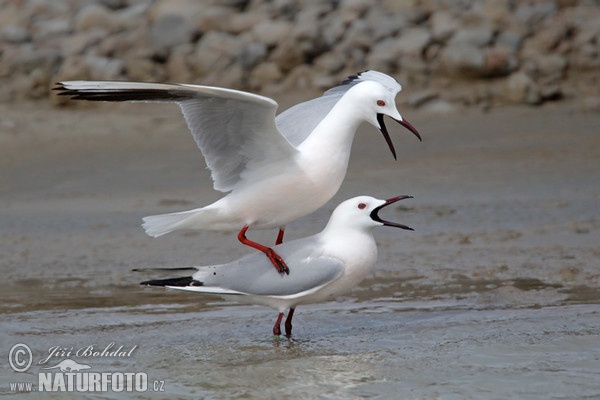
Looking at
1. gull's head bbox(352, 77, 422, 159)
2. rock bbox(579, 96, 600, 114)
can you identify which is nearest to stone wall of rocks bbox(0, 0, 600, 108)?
rock bbox(579, 96, 600, 114)

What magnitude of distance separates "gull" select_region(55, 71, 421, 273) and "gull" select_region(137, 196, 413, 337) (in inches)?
4.8

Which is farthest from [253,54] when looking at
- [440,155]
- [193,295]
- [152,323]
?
[152,323]

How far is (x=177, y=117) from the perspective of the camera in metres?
13.1


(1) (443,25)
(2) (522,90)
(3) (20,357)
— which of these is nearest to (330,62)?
(1) (443,25)

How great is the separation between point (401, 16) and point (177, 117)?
2743 millimetres

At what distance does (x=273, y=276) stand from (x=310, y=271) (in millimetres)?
229

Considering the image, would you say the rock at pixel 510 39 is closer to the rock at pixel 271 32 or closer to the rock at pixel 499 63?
the rock at pixel 499 63

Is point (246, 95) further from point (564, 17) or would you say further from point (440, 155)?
point (564, 17)

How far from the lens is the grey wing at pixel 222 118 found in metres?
6.57

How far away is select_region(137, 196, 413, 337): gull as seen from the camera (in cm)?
695

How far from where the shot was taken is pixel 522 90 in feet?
41.3

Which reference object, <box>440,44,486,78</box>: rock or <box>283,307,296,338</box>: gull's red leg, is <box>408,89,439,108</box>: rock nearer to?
<box>440,44,486,78</box>: rock

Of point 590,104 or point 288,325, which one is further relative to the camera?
point 590,104

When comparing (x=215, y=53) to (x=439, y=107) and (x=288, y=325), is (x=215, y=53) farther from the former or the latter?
(x=288, y=325)
